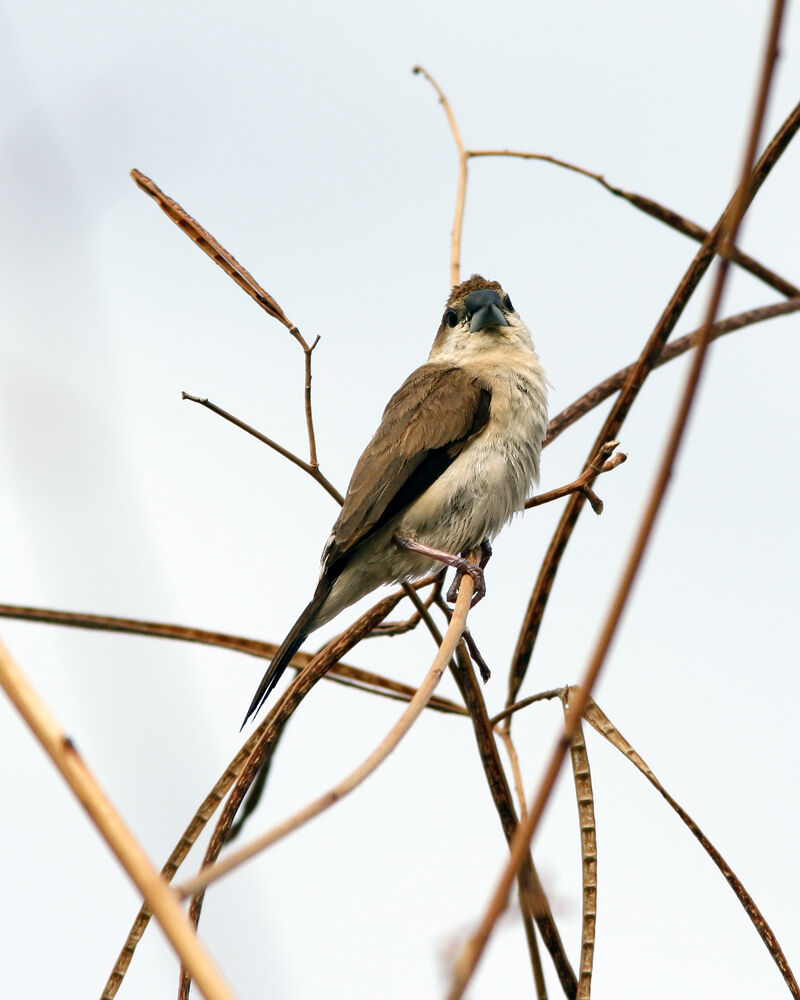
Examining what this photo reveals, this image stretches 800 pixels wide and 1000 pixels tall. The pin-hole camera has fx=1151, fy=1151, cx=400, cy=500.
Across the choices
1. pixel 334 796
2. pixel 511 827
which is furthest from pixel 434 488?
pixel 334 796

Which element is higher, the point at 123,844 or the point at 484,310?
the point at 484,310

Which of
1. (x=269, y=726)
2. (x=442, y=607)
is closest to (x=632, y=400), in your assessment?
(x=442, y=607)

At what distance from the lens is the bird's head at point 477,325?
4629mm

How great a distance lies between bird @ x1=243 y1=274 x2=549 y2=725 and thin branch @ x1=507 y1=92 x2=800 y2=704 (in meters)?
1.01

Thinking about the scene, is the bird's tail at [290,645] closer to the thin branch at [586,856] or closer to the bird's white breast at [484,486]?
the bird's white breast at [484,486]

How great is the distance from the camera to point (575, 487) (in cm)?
232

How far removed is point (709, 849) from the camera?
82.7 inches

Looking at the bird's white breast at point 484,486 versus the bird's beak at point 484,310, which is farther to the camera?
the bird's beak at point 484,310

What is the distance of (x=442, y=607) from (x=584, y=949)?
1.11 metres

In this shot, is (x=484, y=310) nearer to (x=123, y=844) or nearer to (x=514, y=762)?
(x=514, y=762)

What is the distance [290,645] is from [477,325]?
5.83 ft

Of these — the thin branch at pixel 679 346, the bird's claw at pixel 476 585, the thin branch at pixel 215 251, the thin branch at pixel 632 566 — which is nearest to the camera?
the thin branch at pixel 632 566

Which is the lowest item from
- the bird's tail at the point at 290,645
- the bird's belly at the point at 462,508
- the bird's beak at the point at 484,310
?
the bird's tail at the point at 290,645

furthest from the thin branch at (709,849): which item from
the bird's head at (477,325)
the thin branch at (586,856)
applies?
the bird's head at (477,325)
